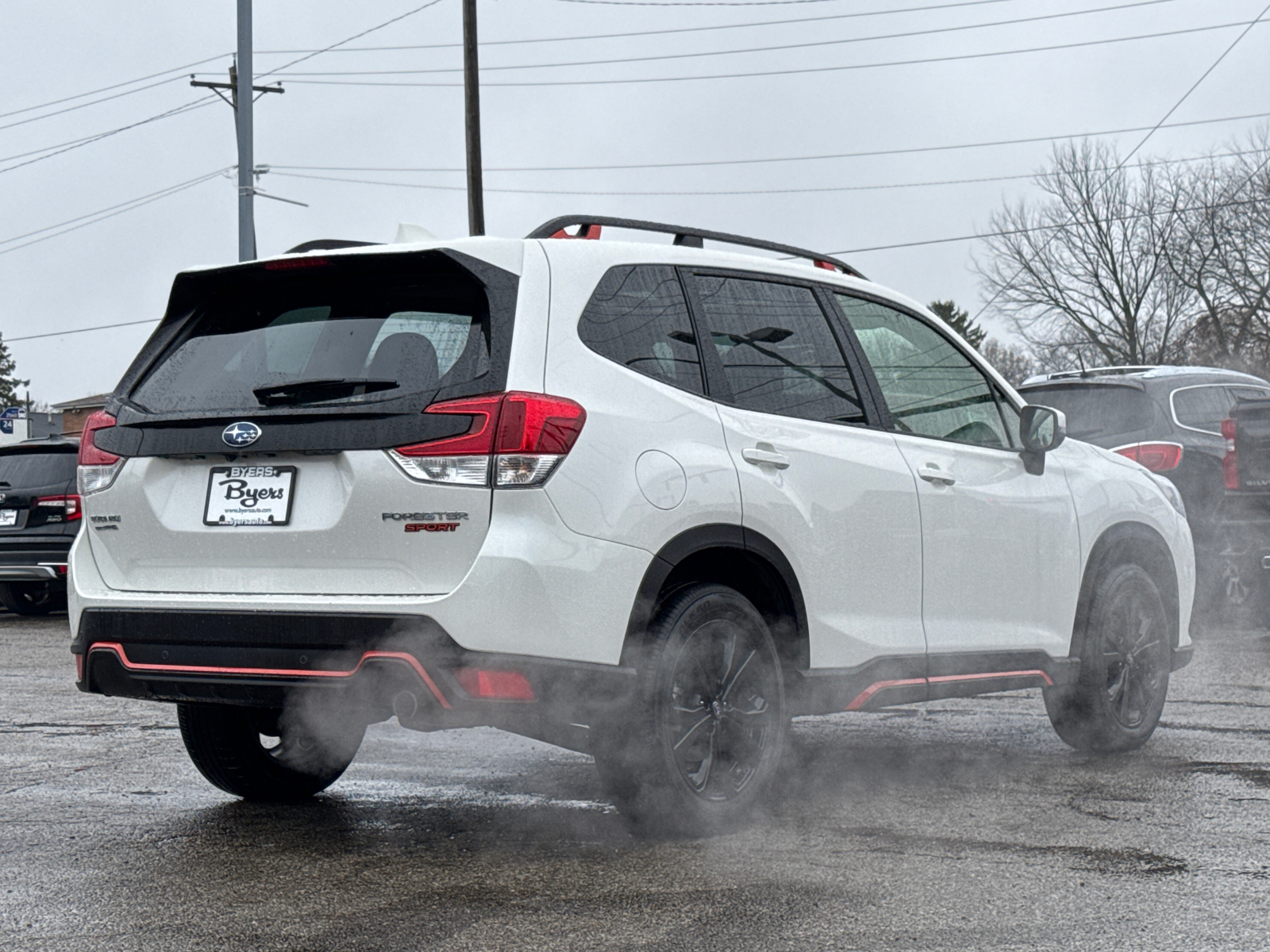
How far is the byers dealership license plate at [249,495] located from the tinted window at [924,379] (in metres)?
2.18

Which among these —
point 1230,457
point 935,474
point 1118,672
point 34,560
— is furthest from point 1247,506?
point 34,560

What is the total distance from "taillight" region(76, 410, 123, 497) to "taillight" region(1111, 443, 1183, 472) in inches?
295

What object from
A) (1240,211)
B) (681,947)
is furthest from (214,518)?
(1240,211)

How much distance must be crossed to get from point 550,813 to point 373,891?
3.73 feet

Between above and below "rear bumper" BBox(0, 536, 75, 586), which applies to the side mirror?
above

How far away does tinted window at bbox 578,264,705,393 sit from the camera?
4.52 m

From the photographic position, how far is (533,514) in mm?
4113

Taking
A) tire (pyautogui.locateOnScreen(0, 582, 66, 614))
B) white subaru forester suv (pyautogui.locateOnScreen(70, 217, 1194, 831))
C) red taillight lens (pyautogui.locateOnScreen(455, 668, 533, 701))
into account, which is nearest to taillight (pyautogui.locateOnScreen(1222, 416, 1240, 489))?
white subaru forester suv (pyautogui.locateOnScreen(70, 217, 1194, 831))

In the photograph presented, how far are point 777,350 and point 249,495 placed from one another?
1.78 metres

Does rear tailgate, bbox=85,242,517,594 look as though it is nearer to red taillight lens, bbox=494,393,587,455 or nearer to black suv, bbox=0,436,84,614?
red taillight lens, bbox=494,393,587,455

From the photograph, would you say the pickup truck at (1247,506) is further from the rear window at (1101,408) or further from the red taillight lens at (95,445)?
the red taillight lens at (95,445)

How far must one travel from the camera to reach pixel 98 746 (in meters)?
6.72

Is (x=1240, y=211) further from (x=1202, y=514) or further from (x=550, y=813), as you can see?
(x=550, y=813)

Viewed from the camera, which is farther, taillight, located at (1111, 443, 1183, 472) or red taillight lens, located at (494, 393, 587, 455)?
taillight, located at (1111, 443, 1183, 472)
